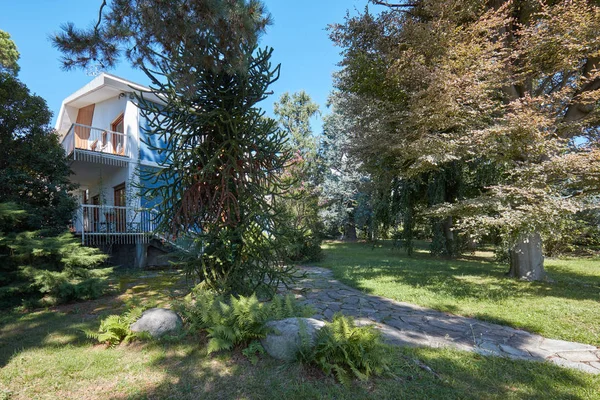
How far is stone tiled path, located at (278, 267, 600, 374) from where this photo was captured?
12.0 feet

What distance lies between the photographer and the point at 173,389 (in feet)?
9.00

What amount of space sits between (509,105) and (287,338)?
751 centimetres

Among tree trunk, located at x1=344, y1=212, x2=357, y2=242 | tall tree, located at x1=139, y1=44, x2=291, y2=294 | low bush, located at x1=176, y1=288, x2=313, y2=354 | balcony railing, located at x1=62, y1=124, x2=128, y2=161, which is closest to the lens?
low bush, located at x1=176, y1=288, x2=313, y2=354

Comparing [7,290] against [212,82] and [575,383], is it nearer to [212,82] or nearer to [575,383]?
[212,82]

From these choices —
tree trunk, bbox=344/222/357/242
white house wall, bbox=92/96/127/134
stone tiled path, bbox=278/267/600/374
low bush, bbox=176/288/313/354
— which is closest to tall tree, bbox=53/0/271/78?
low bush, bbox=176/288/313/354

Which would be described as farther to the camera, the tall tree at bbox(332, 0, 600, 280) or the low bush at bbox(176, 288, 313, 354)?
the tall tree at bbox(332, 0, 600, 280)

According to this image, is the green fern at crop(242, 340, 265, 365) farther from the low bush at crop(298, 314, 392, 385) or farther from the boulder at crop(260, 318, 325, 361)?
the low bush at crop(298, 314, 392, 385)

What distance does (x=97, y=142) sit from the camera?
539 inches

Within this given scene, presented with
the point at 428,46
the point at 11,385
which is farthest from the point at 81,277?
the point at 428,46

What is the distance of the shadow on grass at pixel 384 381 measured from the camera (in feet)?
8.69

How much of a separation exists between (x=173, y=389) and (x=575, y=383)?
153 inches

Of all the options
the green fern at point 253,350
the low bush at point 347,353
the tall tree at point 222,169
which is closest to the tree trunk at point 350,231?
the tall tree at point 222,169

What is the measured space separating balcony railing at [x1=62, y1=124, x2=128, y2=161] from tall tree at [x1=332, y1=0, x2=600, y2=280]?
1064 cm

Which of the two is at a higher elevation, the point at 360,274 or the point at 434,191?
the point at 434,191
